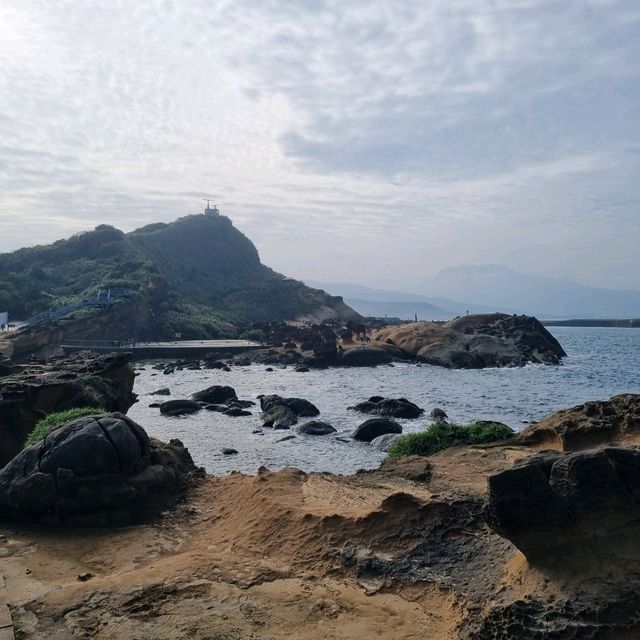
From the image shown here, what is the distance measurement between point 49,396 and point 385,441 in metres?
12.8

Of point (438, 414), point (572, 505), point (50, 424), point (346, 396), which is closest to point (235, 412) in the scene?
point (346, 396)

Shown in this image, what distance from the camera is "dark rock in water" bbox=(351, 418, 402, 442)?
25.8 m

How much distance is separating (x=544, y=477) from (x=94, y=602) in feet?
20.6

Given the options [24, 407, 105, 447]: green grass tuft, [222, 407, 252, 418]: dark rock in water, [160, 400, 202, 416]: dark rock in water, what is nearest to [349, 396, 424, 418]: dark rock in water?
[222, 407, 252, 418]: dark rock in water

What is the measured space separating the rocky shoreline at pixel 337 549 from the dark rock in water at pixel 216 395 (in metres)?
22.5

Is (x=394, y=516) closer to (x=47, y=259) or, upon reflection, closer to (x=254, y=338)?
(x=254, y=338)

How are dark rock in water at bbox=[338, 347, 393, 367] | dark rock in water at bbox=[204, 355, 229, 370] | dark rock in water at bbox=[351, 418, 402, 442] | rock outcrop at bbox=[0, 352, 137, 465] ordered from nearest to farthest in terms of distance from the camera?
rock outcrop at bbox=[0, 352, 137, 465] < dark rock in water at bbox=[351, 418, 402, 442] < dark rock in water at bbox=[204, 355, 229, 370] < dark rock in water at bbox=[338, 347, 393, 367]

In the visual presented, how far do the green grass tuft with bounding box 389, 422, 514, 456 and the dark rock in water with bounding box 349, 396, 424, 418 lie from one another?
10948 mm

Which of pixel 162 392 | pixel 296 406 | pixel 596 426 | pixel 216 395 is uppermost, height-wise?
pixel 596 426

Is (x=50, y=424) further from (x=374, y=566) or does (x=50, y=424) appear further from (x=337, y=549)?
(x=374, y=566)

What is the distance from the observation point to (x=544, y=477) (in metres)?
7.30

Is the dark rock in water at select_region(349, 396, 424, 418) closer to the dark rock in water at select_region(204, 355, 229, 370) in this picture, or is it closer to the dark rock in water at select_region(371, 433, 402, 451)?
the dark rock in water at select_region(371, 433, 402, 451)

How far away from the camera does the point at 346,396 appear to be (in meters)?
39.7

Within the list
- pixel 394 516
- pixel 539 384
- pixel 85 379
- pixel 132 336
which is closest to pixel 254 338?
pixel 132 336
